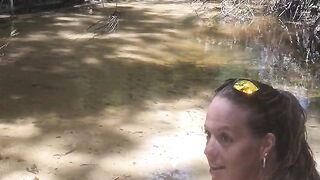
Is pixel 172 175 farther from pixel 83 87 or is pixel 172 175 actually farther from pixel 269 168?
pixel 269 168

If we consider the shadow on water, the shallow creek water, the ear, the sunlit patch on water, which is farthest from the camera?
the shadow on water

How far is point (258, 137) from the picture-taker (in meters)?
1.15

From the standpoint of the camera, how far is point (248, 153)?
1161 mm

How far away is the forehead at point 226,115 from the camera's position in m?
1.16

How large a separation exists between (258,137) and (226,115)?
3.5 inches

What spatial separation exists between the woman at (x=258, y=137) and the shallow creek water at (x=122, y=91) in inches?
89.0

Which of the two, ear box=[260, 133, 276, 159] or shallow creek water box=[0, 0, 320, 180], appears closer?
ear box=[260, 133, 276, 159]

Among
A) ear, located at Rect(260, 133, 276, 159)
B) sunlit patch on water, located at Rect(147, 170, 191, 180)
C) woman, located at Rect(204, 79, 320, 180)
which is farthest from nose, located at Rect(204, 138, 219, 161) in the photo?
sunlit patch on water, located at Rect(147, 170, 191, 180)

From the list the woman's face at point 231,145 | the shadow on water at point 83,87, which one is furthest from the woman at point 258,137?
the shadow on water at point 83,87

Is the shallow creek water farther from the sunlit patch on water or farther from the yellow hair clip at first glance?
the yellow hair clip

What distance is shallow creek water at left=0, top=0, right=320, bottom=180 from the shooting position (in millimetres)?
3607

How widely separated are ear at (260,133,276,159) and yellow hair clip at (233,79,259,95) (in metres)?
0.10

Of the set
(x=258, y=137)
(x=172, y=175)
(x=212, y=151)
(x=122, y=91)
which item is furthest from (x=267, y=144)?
(x=122, y=91)

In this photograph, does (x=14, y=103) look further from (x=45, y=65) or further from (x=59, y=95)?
(x=45, y=65)
